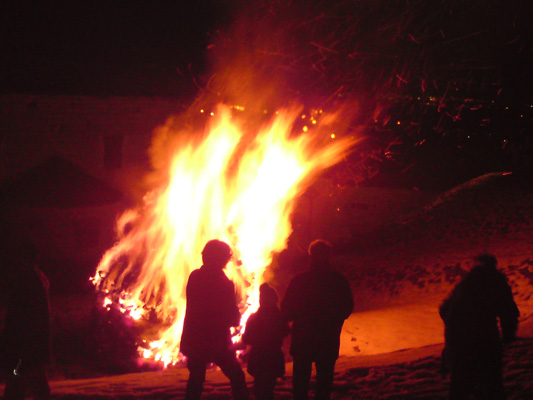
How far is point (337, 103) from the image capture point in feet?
64.7

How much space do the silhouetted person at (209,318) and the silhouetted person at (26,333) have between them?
160cm

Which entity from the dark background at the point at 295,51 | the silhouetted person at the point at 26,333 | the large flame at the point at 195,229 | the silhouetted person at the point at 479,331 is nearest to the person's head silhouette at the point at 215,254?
the silhouetted person at the point at 26,333

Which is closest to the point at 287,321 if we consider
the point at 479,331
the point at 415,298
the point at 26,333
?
the point at 479,331

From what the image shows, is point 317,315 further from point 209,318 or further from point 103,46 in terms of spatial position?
point 103,46

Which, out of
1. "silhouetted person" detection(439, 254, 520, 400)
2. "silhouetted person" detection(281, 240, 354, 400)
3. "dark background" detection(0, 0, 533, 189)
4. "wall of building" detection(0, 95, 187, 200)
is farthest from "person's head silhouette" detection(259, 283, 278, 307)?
"wall of building" detection(0, 95, 187, 200)

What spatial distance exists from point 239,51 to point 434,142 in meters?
17.3

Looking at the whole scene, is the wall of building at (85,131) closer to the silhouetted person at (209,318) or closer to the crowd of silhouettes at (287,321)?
the crowd of silhouettes at (287,321)

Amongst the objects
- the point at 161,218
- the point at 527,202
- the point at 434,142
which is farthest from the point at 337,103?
the point at 434,142

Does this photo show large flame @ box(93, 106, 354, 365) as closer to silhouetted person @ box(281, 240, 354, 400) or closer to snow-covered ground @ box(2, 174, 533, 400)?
snow-covered ground @ box(2, 174, 533, 400)

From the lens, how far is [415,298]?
12.2 metres

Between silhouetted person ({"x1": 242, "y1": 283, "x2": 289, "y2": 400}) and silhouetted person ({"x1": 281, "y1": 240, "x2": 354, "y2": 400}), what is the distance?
0.61 feet

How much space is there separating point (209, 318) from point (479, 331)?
238 cm

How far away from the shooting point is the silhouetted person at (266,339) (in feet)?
17.2

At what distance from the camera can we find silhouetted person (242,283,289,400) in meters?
5.25
